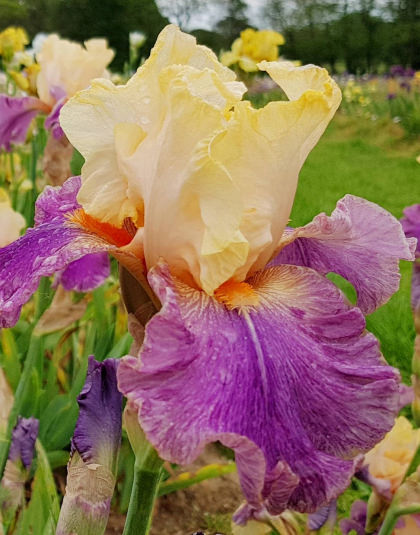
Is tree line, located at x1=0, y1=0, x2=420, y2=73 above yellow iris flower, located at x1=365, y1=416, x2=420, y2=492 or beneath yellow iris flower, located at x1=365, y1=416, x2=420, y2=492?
beneath

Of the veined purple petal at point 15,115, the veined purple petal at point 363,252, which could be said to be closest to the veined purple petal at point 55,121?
the veined purple petal at point 15,115

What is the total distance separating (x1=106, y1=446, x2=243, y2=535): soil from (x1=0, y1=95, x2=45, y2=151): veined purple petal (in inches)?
45.1

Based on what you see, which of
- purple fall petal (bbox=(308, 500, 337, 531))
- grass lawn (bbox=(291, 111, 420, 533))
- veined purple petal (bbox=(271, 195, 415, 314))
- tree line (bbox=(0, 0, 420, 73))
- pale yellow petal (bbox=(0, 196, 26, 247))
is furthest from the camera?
tree line (bbox=(0, 0, 420, 73))

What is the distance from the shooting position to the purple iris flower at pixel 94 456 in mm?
588

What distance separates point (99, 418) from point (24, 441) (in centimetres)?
58

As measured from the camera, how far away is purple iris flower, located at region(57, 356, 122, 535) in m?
0.59

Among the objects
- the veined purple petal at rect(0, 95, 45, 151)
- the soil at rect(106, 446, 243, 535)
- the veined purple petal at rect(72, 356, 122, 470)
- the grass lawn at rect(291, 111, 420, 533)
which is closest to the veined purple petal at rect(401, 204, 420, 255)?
the grass lawn at rect(291, 111, 420, 533)

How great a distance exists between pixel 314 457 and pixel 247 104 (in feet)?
0.94

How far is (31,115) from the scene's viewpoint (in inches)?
83.0

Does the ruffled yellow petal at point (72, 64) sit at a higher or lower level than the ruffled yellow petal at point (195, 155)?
lower

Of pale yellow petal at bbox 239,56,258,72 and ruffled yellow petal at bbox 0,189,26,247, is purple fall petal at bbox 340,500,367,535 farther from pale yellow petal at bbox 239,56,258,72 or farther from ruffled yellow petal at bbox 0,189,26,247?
pale yellow petal at bbox 239,56,258,72

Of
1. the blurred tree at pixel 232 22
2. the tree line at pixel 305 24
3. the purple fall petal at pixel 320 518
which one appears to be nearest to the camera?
the purple fall petal at pixel 320 518

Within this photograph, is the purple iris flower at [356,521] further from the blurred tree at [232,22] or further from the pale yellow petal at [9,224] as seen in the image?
the blurred tree at [232,22]

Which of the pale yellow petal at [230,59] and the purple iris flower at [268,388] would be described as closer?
the purple iris flower at [268,388]
